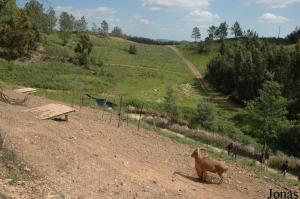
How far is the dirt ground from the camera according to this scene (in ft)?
39.5

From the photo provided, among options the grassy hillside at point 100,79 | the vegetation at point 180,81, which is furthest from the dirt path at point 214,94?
the grassy hillside at point 100,79

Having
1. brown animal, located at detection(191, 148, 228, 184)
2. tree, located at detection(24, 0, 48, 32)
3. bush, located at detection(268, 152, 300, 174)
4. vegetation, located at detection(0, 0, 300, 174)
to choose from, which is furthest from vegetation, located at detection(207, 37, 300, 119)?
brown animal, located at detection(191, 148, 228, 184)

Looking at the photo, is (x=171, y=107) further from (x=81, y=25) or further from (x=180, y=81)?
(x=81, y=25)

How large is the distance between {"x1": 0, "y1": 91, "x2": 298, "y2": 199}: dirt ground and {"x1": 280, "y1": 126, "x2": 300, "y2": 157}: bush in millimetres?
26459

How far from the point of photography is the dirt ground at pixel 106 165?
474 inches

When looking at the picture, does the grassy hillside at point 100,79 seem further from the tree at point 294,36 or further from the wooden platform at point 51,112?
the tree at point 294,36

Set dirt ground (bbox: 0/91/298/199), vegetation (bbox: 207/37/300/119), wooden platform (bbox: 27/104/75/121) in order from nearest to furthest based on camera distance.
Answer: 1. dirt ground (bbox: 0/91/298/199)
2. wooden platform (bbox: 27/104/75/121)
3. vegetation (bbox: 207/37/300/119)

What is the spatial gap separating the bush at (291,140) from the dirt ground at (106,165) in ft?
86.8

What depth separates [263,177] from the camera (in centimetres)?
1788

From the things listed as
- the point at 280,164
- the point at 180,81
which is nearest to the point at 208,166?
the point at 280,164

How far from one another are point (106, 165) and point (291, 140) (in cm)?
3421

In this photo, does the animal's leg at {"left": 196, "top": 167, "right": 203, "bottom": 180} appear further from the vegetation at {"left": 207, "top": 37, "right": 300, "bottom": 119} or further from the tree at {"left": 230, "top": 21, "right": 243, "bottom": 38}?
the tree at {"left": 230, "top": 21, "right": 243, "bottom": 38}

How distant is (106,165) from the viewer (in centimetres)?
1395

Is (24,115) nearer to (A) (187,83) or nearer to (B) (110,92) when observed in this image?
(B) (110,92)
